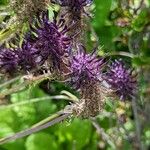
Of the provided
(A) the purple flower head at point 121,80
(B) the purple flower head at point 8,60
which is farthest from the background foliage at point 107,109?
(B) the purple flower head at point 8,60

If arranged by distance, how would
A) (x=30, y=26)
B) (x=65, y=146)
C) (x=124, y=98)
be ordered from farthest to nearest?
(x=65, y=146) < (x=124, y=98) < (x=30, y=26)

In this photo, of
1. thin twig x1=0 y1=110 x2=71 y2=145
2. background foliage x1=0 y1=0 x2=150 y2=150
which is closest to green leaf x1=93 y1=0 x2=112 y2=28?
background foliage x1=0 y1=0 x2=150 y2=150

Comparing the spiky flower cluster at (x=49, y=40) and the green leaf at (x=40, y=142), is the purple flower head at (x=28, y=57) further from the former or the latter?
the green leaf at (x=40, y=142)

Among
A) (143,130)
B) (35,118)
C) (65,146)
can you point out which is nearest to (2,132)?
(35,118)

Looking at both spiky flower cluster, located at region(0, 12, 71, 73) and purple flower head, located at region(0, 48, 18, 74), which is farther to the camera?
purple flower head, located at region(0, 48, 18, 74)

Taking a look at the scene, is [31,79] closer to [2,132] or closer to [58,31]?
[58,31]

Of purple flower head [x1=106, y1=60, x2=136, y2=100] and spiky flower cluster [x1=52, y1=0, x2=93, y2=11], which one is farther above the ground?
spiky flower cluster [x1=52, y1=0, x2=93, y2=11]

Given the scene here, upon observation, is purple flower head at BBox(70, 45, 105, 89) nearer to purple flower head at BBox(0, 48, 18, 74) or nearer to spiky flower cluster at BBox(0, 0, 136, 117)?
spiky flower cluster at BBox(0, 0, 136, 117)
